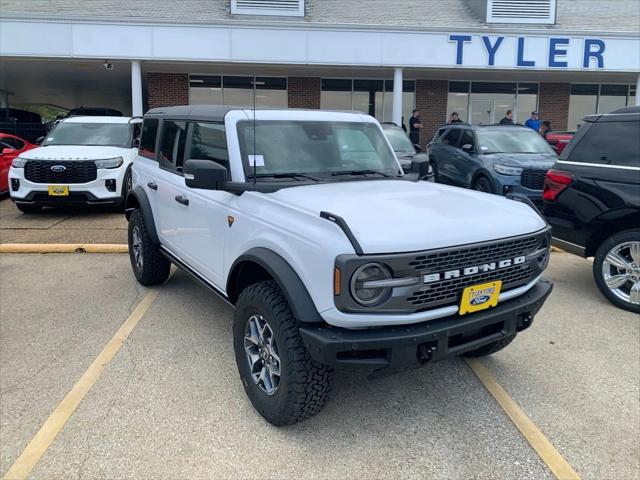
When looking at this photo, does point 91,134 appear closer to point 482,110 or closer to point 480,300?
point 480,300

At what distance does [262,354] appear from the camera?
3.24 metres

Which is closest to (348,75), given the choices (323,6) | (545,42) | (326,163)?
(323,6)

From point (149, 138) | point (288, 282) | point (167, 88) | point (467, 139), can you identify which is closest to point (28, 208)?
point (149, 138)

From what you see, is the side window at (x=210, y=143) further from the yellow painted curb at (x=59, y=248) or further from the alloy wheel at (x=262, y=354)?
the yellow painted curb at (x=59, y=248)

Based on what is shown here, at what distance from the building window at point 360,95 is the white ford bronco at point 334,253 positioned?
15239 millimetres

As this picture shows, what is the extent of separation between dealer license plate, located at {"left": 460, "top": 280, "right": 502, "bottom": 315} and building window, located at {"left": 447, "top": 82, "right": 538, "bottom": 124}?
58.4 feet

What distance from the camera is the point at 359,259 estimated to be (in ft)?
8.54

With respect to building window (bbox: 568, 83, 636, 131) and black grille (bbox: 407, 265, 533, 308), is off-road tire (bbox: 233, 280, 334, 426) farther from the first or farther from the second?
building window (bbox: 568, 83, 636, 131)

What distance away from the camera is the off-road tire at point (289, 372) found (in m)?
2.88

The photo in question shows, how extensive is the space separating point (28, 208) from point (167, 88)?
990cm

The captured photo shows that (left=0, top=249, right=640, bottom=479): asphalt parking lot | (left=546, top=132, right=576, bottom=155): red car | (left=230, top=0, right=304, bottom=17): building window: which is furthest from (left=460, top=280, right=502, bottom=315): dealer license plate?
(left=230, top=0, right=304, bottom=17): building window

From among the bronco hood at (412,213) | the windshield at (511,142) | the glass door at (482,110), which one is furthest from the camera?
the glass door at (482,110)

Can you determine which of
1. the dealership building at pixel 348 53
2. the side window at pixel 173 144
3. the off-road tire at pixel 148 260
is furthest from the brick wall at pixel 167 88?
the side window at pixel 173 144

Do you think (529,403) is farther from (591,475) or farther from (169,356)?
(169,356)
